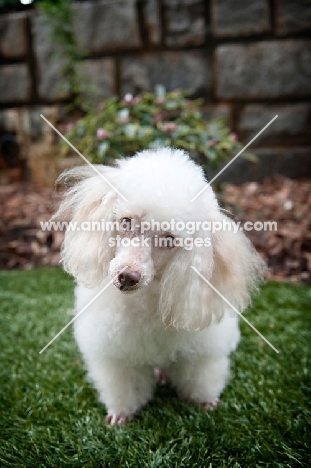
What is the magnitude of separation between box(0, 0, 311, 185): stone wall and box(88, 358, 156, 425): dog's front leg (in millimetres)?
2590

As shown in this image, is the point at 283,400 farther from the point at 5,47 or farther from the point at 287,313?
the point at 5,47

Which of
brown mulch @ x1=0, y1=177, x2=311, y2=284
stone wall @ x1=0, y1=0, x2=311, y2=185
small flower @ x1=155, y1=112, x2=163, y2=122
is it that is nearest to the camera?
small flower @ x1=155, y1=112, x2=163, y2=122

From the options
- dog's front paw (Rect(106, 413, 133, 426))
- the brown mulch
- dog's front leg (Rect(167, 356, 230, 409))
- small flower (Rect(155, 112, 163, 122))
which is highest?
small flower (Rect(155, 112, 163, 122))

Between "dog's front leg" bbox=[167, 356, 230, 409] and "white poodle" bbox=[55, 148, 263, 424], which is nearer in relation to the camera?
"white poodle" bbox=[55, 148, 263, 424]

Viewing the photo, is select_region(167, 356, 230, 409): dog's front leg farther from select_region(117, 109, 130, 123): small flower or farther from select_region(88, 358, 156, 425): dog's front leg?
select_region(117, 109, 130, 123): small flower

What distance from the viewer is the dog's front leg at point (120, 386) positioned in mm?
1331

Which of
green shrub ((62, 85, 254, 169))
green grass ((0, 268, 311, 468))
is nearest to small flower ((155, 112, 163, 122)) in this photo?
green shrub ((62, 85, 254, 169))

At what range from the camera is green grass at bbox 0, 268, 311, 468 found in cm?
116

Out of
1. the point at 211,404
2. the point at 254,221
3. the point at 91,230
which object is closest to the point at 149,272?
the point at 91,230

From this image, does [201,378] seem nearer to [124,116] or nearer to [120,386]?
[120,386]

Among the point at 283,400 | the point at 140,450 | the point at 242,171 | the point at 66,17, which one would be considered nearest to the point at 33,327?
the point at 140,450

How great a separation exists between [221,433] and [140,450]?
9.7 inches

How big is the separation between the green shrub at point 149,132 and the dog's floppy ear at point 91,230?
1.16 meters

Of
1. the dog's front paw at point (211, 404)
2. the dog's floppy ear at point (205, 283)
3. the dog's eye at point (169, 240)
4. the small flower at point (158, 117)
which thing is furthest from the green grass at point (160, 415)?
the small flower at point (158, 117)
